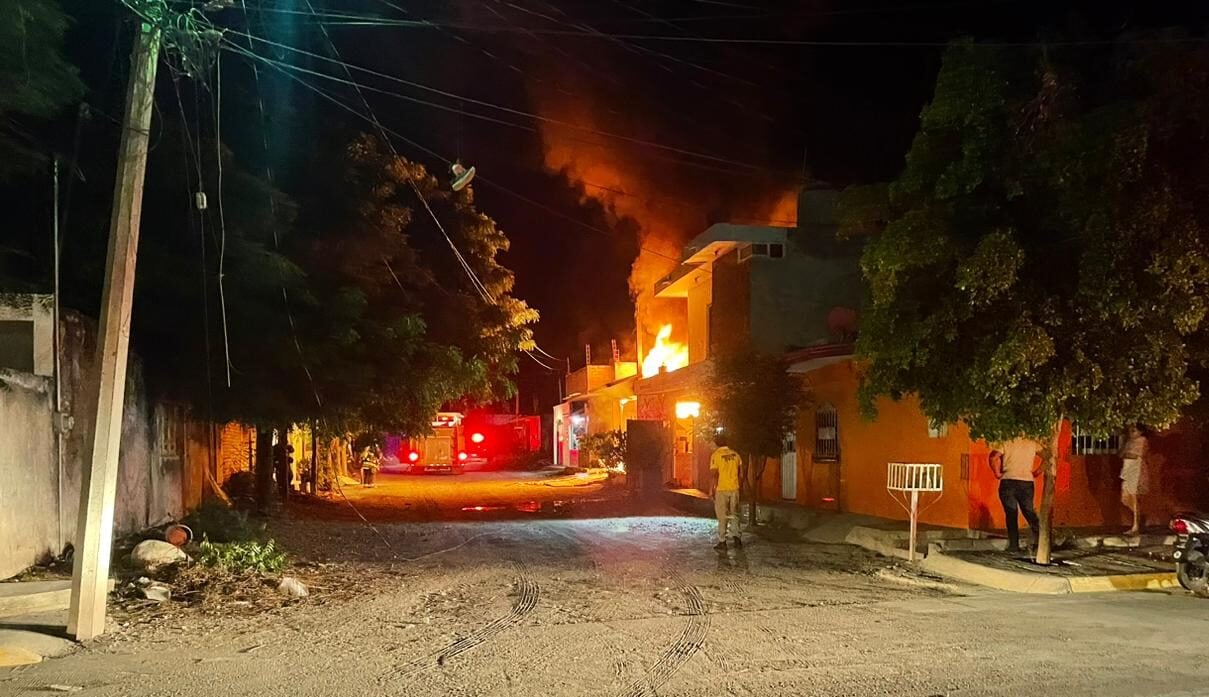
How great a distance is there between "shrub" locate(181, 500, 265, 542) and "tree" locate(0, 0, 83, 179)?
542 cm

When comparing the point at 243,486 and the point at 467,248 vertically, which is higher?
the point at 467,248

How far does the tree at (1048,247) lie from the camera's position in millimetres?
9391

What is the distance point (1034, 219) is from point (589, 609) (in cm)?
625

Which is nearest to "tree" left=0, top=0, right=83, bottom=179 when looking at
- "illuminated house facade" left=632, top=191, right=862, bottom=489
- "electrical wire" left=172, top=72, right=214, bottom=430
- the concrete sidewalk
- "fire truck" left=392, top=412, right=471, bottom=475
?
"electrical wire" left=172, top=72, right=214, bottom=430

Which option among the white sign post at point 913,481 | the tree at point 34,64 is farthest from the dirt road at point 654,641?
the tree at point 34,64

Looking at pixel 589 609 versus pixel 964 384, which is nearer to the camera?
pixel 589 609

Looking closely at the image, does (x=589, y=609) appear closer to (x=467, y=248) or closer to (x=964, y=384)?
(x=964, y=384)

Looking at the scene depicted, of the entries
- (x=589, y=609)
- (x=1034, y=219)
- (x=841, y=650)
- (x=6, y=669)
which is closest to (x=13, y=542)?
(x=6, y=669)

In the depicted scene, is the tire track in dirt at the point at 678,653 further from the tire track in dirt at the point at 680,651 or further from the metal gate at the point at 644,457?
the metal gate at the point at 644,457

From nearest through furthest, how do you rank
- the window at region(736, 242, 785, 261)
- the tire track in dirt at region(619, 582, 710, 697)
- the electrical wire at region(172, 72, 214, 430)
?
the tire track in dirt at region(619, 582, 710, 697) < the electrical wire at region(172, 72, 214, 430) < the window at region(736, 242, 785, 261)

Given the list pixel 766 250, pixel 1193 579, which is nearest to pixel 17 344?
pixel 1193 579

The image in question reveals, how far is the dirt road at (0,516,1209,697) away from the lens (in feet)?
21.4

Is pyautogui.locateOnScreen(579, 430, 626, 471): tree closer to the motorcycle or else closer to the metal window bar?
the metal window bar

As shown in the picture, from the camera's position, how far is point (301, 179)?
1698 cm
